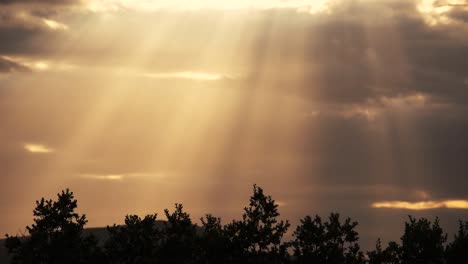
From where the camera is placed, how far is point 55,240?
245ft

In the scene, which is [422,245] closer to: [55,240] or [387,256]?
[387,256]

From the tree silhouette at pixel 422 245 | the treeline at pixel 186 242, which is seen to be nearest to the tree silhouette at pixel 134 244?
the treeline at pixel 186 242

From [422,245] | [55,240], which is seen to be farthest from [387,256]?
[55,240]

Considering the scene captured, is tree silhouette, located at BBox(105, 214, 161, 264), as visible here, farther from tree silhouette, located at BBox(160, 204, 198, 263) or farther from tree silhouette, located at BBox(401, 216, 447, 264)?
tree silhouette, located at BBox(401, 216, 447, 264)

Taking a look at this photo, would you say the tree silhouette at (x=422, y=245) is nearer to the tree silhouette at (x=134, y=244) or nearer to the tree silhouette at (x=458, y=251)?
the tree silhouette at (x=458, y=251)

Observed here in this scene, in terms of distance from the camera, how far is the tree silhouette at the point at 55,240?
74.1 metres

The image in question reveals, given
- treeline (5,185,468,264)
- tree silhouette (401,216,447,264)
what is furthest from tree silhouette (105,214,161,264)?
tree silhouette (401,216,447,264)

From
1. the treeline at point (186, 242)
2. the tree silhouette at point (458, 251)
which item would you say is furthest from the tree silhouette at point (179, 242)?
the tree silhouette at point (458, 251)

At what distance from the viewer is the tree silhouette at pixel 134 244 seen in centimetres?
7662

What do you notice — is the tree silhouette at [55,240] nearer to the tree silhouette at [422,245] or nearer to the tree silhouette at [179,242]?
the tree silhouette at [179,242]

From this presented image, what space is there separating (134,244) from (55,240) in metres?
7.01

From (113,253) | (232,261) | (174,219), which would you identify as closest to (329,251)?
(232,261)

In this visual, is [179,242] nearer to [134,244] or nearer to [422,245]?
[134,244]

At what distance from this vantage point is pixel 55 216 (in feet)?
249
